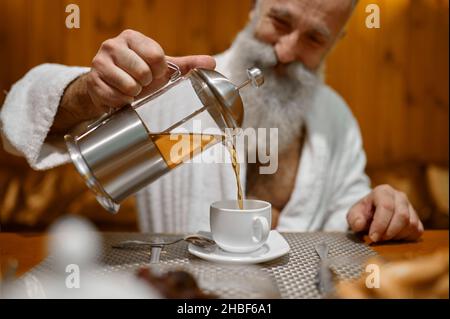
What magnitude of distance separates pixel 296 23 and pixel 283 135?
0.26 meters

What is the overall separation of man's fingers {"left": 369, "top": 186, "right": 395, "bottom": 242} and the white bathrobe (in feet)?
0.72

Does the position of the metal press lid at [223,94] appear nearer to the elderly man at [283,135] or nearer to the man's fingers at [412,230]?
the elderly man at [283,135]

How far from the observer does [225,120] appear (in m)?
0.47

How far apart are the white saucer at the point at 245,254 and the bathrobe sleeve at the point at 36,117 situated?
28 cm

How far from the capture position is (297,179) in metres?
1.08

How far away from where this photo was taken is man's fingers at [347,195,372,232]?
2.27ft

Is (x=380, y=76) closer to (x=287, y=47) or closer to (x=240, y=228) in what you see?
(x=287, y=47)

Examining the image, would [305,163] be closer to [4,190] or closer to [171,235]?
[171,235]

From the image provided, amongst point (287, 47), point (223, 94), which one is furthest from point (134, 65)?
point (287, 47)

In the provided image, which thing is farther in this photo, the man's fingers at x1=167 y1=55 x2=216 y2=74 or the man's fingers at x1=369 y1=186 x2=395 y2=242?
the man's fingers at x1=369 y1=186 x2=395 y2=242

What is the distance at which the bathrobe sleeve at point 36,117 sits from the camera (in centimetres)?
67

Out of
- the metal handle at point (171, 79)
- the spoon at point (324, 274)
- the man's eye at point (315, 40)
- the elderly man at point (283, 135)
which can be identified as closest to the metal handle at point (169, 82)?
the metal handle at point (171, 79)

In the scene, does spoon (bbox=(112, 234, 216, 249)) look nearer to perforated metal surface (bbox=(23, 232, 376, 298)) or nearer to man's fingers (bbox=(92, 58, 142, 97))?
perforated metal surface (bbox=(23, 232, 376, 298))

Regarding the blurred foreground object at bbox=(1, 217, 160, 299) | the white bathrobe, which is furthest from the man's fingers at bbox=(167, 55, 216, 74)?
the blurred foreground object at bbox=(1, 217, 160, 299)
